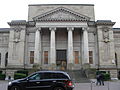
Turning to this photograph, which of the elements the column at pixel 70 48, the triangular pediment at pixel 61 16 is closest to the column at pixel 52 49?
the triangular pediment at pixel 61 16

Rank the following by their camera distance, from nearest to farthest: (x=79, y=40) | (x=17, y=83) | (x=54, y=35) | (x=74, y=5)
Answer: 1. (x=17, y=83)
2. (x=54, y=35)
3. (x=79, y=40)
4. (x=74, y=5)

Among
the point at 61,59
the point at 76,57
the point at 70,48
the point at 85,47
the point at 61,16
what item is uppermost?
the point at 61,16

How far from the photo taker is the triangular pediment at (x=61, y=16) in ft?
134

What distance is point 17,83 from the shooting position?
14.3 m

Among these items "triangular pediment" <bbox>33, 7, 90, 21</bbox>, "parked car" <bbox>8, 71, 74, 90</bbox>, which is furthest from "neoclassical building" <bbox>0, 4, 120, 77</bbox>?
"parked car" <bbox>8, 71, 74, 90</bbox>

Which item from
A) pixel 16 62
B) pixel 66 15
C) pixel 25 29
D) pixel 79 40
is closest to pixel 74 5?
pixel 66 15

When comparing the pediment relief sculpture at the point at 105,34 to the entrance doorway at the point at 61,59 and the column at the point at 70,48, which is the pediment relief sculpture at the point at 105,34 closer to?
the column at the point at 70,48

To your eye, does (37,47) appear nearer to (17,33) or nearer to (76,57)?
(17,33)

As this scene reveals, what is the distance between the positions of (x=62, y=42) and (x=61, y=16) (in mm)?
6777

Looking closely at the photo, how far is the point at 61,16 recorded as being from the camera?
136 ft

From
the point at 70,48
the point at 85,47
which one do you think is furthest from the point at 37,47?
the point at 85,47

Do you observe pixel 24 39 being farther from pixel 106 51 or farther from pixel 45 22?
pixel 106 51

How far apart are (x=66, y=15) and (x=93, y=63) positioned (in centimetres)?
1382

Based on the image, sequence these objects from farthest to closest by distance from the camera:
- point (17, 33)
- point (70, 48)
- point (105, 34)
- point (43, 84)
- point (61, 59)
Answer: point (61, 59)
point (17, 33)
point (105, 34)
point (70, 48)
point (43, 84)
